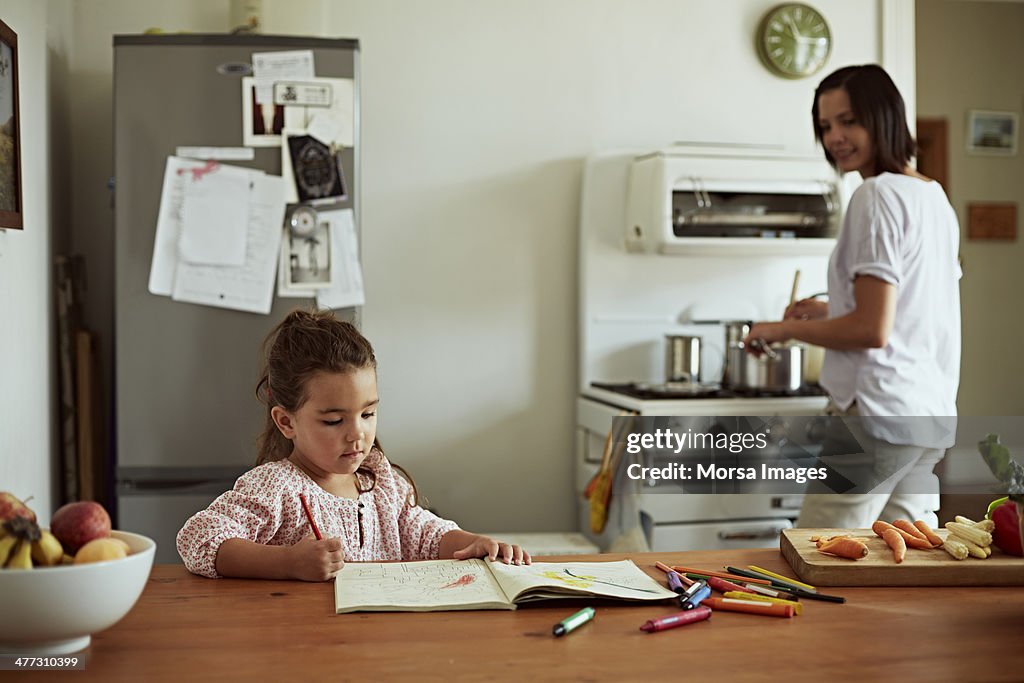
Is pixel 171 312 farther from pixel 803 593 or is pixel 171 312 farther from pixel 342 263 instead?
pixel 803 593

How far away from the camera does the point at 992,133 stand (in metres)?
5.04

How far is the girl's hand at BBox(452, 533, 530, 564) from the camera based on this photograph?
141 cm

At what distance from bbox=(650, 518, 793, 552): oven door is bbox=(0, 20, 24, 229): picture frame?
1808 millimetres

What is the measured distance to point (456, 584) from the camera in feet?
4.27

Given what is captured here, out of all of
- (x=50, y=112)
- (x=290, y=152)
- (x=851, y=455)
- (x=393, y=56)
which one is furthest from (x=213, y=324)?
(x=851, y=455)

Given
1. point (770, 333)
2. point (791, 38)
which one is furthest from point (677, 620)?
point (791, 38)

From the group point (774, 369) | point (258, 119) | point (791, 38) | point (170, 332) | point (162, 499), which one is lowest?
point (162, 499)

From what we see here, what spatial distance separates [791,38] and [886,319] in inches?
67.1

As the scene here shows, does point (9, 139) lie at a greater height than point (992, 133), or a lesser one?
lesser

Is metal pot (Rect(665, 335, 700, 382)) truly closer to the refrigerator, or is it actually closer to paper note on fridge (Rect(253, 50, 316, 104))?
the refrigerator

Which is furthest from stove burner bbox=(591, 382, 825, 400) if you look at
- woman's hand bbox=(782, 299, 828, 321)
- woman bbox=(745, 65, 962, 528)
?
woman bbox=(745, 65, 962, 528)

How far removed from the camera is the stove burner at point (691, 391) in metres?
3.10

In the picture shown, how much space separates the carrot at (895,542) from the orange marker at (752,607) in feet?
0.76

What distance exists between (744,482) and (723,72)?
1.39 metres
